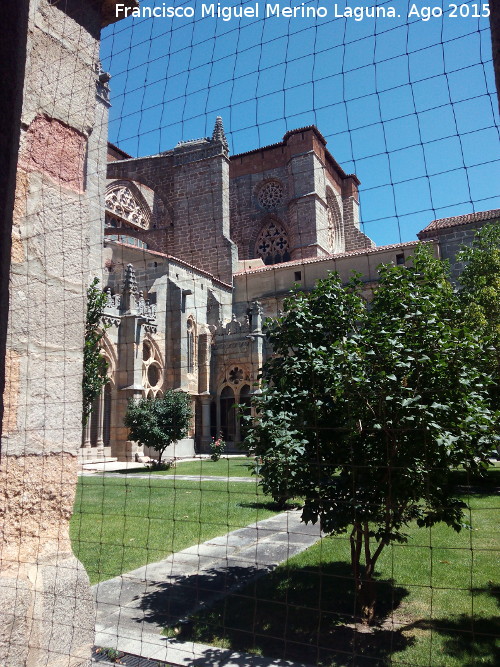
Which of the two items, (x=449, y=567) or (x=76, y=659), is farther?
(x=449, y=567)

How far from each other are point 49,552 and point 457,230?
68.0 feet

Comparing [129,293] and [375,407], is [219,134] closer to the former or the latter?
[129,293]

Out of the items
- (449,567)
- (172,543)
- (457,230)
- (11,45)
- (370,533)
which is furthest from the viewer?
(457,230)

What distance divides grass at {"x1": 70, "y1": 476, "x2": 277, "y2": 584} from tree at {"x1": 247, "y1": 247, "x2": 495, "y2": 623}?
73 cm

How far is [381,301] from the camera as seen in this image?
4223mm

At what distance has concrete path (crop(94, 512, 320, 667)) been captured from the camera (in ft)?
11.0

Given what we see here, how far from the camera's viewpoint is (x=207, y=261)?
965 inches

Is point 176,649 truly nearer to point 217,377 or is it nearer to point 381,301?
point 381,301

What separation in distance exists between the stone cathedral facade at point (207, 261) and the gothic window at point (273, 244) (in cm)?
6

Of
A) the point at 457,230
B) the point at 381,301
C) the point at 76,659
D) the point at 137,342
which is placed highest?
the point at 457,230

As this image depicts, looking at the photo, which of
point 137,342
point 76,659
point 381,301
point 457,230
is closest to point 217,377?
point 137,342

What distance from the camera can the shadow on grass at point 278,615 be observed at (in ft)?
11.4

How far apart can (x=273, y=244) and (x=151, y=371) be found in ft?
42.8

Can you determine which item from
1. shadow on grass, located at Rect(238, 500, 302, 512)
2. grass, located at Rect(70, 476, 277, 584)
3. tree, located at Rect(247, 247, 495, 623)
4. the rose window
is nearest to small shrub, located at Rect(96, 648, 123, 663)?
grass, located at Rect(70, 476, 277, 584)
